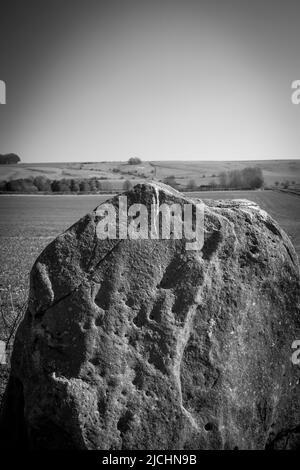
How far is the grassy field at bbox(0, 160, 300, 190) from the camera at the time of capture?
8506 cm

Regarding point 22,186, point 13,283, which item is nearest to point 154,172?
point 22,186

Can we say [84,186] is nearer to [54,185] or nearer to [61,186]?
[61,186]

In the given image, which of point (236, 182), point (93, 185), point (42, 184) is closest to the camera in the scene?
point (236, 182)

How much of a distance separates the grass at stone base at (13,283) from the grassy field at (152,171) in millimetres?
59463

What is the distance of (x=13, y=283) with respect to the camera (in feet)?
39.4

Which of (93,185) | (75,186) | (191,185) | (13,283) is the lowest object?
(13,283)

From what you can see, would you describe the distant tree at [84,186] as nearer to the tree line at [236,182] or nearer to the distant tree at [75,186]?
the distant tree at [75,186]

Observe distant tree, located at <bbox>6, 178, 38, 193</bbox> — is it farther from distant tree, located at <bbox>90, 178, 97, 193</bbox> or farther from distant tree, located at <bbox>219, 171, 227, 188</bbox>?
distant tree, located at <bbox>219, 171, 227, 188</bbox>

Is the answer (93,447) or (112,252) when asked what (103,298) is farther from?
(93,447)

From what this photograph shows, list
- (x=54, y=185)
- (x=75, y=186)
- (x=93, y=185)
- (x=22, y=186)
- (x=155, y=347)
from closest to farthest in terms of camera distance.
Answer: (x=155, y=347), (x=93, y=185), (x=22, y=186), (x=75, y=186), (x=54, y=185)

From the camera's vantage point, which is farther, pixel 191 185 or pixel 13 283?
pixel 191 185

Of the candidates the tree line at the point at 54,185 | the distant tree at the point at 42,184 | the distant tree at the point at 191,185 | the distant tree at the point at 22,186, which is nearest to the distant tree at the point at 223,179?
the distant tree at the point at 191,185

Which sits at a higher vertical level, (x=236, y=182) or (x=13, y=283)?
(x=236, y=182)

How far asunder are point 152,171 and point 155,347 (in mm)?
89398
